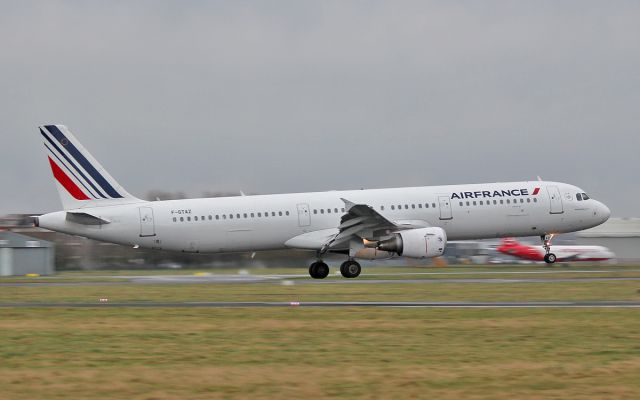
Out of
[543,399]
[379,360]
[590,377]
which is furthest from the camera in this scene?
[379,360]

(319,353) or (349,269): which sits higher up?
(349,269)

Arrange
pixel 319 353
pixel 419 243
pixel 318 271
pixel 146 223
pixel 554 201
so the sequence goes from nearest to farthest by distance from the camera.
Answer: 1. pixel 319 353
2. pixel 419 243
3. pixel 146 223
4. pixel 318 271
5. pixel 554 201

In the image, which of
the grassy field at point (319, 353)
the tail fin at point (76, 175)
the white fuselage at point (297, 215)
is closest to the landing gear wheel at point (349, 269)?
the white fuselage at point (297, 215)

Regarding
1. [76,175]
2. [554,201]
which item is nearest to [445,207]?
[554,201]

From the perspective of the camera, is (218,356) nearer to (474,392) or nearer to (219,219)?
(474,392)

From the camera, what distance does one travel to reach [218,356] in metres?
18.1

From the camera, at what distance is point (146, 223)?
44156mm

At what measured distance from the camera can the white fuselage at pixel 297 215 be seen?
44156 mm

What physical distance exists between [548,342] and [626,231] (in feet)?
271

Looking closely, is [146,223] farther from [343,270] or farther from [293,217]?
[343,270]

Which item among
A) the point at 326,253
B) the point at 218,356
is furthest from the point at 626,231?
the point at 218,356

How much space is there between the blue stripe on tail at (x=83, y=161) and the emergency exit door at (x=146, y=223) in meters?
1.46

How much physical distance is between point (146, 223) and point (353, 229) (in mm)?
9508

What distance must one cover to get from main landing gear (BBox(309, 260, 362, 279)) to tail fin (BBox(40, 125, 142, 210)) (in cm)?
894
